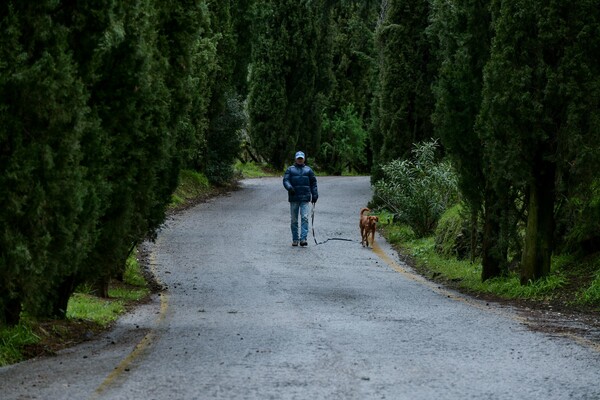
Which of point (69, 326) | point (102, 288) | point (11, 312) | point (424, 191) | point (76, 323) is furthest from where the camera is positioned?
point (424, 191)

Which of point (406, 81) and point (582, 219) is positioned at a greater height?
point (406, 81)

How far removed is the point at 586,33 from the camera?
640 inches

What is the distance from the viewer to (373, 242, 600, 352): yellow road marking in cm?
1131

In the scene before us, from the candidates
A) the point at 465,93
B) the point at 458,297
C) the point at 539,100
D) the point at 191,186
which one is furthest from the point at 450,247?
the point at 191,186

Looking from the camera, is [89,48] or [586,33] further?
[586,33]

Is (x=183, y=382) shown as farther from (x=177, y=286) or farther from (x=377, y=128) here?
(x=377, y=128)

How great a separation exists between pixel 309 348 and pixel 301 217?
14925 millimetres

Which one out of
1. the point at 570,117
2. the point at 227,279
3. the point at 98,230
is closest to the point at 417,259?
the point at 227,279

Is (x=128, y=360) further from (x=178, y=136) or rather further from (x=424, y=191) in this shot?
(x=424, y=191)

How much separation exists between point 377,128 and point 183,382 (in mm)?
26863

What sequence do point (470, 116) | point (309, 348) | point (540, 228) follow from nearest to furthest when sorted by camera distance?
point (309, 348), point (540, 228), point (470, 116)

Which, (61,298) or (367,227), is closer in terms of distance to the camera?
(61,298)

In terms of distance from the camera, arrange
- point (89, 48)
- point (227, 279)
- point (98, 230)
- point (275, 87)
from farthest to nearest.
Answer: point (275, 87) → point (227, 279) → point (98, 230) → point (89, 48)

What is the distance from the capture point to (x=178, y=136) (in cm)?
1848
